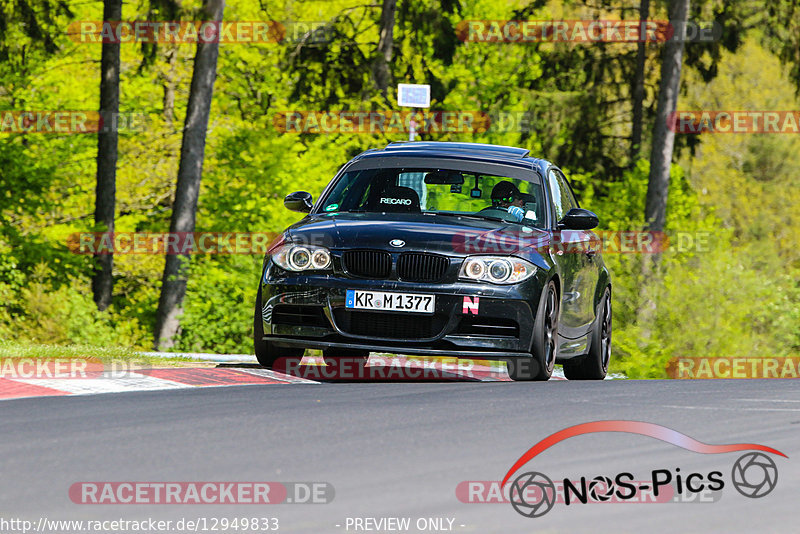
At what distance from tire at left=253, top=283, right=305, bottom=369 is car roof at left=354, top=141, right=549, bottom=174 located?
6.07 feet

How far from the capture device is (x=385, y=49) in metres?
34.4

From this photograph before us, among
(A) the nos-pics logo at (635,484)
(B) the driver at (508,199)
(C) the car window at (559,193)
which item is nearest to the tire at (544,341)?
(B) the driver at (508,199)

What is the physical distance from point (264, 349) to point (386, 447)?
4092 millimetres

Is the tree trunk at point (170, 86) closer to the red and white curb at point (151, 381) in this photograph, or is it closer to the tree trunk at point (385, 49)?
the tree trunk at point (385, 49)

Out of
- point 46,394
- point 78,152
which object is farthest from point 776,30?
point 46,394

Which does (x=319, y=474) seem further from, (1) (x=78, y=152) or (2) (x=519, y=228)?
(1) (x=78, y=152)

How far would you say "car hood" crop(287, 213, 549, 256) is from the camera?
32.1 ft

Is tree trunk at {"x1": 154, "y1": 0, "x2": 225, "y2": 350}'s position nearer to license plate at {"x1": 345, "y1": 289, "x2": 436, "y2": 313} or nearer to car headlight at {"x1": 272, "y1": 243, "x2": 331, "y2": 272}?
car headlight at {"x1": 272, "y1": 243, "x2": 331, "y2": 272}

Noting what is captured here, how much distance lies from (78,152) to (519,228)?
25607 millimetres

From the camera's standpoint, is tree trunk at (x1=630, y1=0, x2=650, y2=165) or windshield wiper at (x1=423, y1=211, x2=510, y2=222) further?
tree trunk at (x1=630, y1=0, x2=650, y2=165)

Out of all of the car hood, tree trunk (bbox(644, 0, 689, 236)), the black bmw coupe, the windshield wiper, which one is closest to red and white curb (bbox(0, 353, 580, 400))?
the black bmw coupe

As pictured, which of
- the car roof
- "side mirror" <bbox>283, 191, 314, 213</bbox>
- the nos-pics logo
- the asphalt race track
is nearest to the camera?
the asphalt race track

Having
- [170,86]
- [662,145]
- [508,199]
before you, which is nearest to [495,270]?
[508,199]

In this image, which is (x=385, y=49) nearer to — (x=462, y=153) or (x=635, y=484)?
(x=462, y=153)
